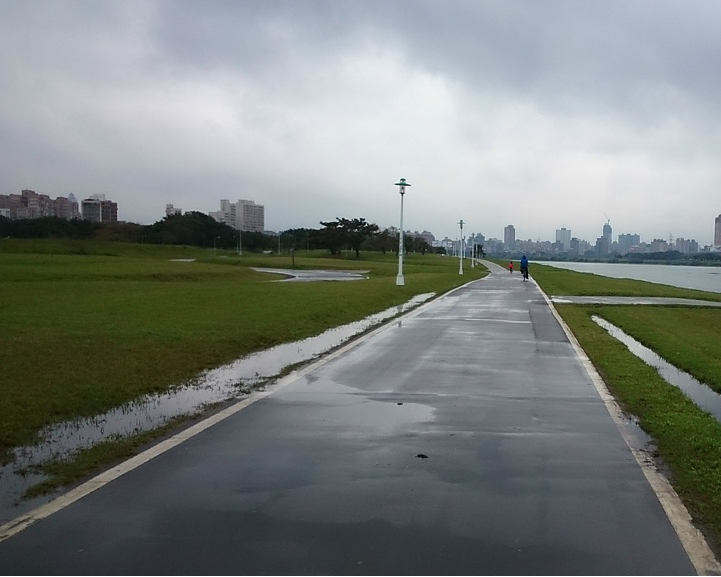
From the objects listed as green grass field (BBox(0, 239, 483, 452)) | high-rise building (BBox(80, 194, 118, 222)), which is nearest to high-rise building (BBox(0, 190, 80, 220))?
high-rise building (BBox(80, 194, 118, 222))

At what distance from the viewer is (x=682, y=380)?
11.8 metres

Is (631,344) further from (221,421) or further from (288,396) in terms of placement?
(221,421)

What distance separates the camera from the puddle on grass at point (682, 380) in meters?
9.75

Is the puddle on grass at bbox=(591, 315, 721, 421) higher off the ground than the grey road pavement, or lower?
lower

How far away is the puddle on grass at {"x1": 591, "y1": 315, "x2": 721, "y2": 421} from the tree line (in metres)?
98.9

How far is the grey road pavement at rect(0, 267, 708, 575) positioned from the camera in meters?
4.36

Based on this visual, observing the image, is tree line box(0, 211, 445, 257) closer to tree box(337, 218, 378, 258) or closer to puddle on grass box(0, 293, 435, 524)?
tree box(337, 218, 378, 258)

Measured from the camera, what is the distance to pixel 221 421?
8086 millimetres

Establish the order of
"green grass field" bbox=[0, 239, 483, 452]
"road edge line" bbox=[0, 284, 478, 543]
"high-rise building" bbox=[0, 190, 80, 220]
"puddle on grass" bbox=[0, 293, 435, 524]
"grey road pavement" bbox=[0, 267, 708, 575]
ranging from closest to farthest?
"grey road pavement" bbox=[0, 267, 708, 575], "road edge line" bbox=[0, 284, 478, 543], "puddle on grass" bbox=[0, 293, 435, 524], "green grass field" bbox=[0, 239, 483, 452], "high-rise building" bbox=[0, 190, 80, 220]

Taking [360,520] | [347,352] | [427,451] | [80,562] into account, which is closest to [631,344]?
[347,352]

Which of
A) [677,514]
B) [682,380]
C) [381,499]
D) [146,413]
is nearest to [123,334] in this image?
[146,413]

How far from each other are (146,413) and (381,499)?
408cm

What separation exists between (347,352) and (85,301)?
44.4 ft

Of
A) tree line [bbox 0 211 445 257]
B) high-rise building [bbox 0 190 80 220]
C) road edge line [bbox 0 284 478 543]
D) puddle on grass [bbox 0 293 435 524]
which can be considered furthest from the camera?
high-rise building [bbox 0 190 80 220]
